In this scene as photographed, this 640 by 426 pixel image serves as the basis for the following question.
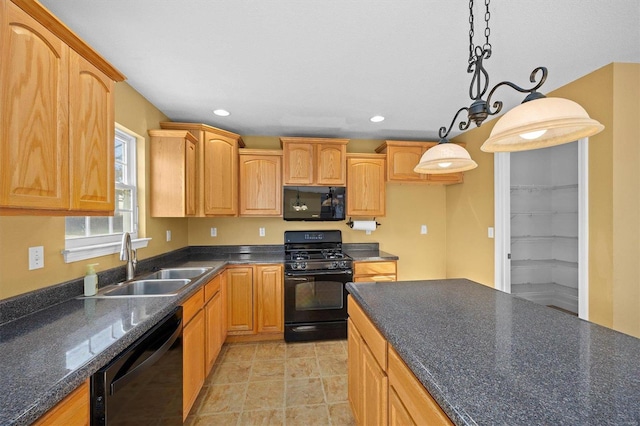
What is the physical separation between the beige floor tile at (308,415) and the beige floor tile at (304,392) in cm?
5

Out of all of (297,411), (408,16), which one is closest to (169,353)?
(297,411)

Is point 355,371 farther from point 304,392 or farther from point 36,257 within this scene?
point 36,257

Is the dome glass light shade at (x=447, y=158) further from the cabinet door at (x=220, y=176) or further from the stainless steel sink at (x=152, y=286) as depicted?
the cabinet door at (x=220, y=176)

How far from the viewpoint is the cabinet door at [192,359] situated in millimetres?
1644

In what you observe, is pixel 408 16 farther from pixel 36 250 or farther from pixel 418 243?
pixel 418 243

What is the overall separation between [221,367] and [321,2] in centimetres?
285

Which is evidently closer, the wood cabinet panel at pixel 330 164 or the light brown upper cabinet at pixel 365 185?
the wood cabinet panel at pixel 330 164

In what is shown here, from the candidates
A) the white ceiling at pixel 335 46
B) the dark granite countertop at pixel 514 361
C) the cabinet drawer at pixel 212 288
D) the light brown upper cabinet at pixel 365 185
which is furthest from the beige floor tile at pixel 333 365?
the white ceiling at pixel 335 46

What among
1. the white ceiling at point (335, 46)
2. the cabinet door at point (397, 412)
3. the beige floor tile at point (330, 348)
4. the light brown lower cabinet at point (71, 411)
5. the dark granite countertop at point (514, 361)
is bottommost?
the beige floor tile at point (330, 348)

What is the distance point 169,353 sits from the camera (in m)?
1.41

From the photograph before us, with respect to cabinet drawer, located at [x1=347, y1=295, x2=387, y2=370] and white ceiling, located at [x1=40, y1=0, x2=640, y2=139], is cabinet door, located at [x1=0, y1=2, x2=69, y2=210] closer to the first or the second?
white ceiling, located at [x1=40, y1=0, x2=640, y2=139]

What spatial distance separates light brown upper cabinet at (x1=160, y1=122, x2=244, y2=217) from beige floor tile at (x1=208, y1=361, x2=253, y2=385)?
1.50 meters

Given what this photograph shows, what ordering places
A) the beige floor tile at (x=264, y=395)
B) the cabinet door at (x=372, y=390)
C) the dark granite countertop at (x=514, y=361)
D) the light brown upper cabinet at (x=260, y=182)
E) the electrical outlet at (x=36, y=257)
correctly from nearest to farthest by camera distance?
the dark granite countertop at (x=514, y=361), the cabinet door at (x=372, y=390), the electrical outlet at (x=36, y=257), the beige floor tile at (x=264, y=395), the light brown upper cabinet at (x=260, y=182)

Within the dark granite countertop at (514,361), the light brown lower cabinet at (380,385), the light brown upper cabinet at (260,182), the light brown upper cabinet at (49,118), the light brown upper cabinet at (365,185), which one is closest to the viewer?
the dark granite countertop at (514,361)
